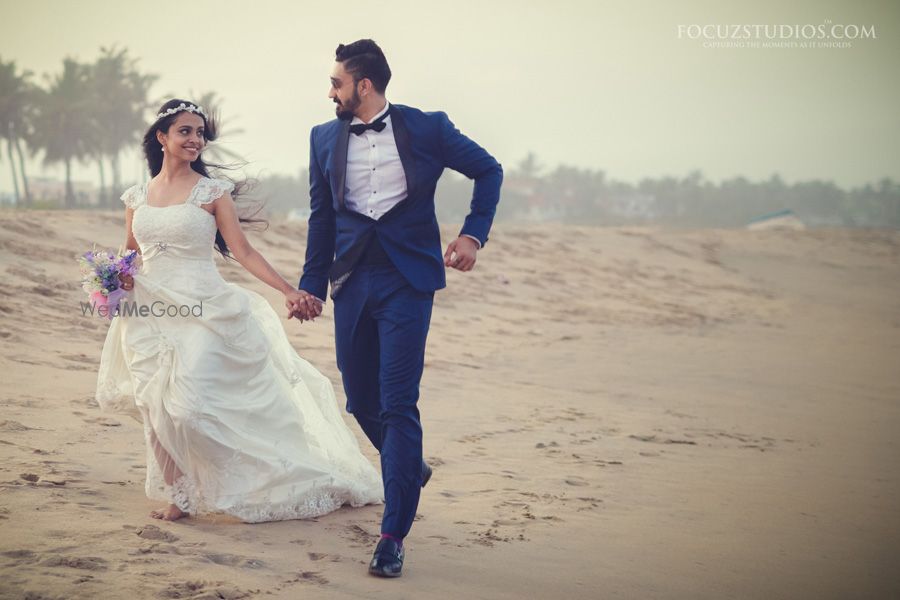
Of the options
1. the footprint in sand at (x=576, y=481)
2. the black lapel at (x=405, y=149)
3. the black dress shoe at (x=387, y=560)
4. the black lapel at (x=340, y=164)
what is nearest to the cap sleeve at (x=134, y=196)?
the black lapel at (x=340, y=164)

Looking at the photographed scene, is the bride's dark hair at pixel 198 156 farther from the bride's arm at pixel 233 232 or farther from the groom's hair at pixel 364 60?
the groom's hair at pixel 364 60

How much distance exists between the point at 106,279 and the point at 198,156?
0.75m

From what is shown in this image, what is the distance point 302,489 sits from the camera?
4547 mm

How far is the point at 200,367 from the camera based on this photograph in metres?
4.27

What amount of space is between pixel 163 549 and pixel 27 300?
5945mm

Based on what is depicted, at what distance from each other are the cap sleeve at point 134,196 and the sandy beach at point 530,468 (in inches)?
51.5

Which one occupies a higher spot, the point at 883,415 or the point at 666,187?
the point at 666,187

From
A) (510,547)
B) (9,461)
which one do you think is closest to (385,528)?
(510,547)

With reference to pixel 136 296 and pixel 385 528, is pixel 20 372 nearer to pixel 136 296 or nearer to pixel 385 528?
pixel 136 296

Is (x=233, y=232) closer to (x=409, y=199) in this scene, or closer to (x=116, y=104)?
(x=409, y=199)

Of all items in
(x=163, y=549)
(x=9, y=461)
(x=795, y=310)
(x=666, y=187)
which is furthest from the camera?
(x=666, y=187)

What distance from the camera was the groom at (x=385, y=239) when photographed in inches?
155

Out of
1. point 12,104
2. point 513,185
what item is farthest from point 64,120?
point 513,185

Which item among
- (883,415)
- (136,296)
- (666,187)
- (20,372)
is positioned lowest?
(883,415)
